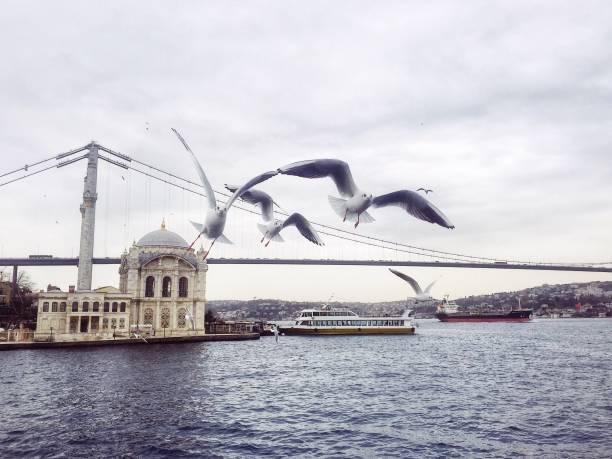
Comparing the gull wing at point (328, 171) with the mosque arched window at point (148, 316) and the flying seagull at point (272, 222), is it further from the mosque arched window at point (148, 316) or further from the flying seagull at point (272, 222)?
the mosque arched window at point (148, 316)

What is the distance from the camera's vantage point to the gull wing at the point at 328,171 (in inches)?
253

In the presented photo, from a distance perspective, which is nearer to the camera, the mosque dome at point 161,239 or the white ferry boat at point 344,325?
the mosque dome at point 161,239

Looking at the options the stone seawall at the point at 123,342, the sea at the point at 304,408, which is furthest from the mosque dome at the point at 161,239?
the sea at the point at 304,408

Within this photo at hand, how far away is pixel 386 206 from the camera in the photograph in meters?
7.41

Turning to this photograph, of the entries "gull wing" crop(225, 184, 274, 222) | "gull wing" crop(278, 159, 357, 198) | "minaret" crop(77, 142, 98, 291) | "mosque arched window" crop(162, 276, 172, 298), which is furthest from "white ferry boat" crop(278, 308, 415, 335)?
"gull wing" crop(278, 159, 357, 198)

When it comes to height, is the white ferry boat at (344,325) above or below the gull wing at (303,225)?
below

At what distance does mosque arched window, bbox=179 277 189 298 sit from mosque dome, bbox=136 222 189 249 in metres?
4.56

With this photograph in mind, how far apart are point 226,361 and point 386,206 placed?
111ft

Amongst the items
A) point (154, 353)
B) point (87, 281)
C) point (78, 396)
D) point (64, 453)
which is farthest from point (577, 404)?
point (87, 281)

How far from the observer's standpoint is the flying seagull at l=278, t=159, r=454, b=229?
6613mm

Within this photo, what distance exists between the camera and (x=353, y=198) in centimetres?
716

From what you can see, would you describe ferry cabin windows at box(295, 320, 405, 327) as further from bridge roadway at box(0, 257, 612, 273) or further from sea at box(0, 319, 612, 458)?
sea at box(0, 319, 612, 458)

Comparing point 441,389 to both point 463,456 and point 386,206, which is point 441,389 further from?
point 386,206

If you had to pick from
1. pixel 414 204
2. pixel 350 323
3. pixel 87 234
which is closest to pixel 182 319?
pixel 87 234
